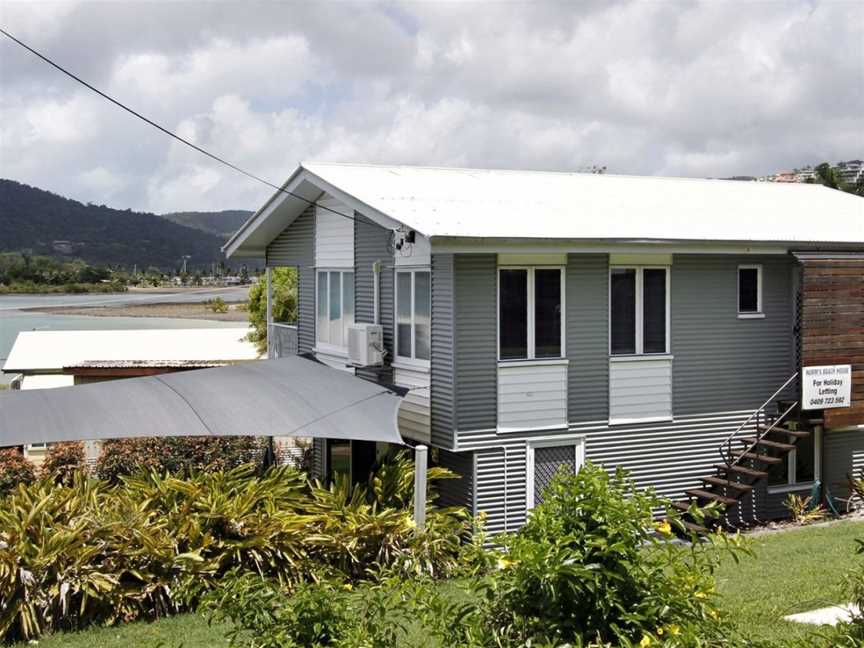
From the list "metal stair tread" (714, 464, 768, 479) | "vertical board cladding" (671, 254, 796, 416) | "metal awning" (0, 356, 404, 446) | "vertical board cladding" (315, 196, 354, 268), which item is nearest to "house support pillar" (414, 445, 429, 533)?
"metal awning" (0, 356, 404, 446)

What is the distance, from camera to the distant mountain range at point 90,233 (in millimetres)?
125500

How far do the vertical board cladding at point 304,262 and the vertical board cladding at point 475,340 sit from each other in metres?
6.51

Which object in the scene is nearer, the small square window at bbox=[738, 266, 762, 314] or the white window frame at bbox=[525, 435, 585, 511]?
the white window frame at bbox=[525, 435, 585, 511]

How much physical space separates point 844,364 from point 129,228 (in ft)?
431

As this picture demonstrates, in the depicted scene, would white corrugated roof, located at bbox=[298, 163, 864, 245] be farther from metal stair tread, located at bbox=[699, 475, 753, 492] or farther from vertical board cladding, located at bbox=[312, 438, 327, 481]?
vertical board cladding, located at bbox=[312, 438, 327, 481]

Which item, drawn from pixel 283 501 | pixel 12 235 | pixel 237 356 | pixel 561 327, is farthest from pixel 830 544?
pixel 12 235

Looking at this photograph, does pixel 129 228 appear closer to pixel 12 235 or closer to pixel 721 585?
pixel 12 235

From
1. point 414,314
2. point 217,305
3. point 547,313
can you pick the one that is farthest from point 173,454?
point 217,305

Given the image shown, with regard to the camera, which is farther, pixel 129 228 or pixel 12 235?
→ pixel 129 228

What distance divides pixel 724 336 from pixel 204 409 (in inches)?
348

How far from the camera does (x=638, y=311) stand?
16.6 metres

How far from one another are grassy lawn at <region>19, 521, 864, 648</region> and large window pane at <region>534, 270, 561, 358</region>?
13.5 feet

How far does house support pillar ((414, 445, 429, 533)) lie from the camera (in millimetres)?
13734

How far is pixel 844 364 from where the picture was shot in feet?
57.7
